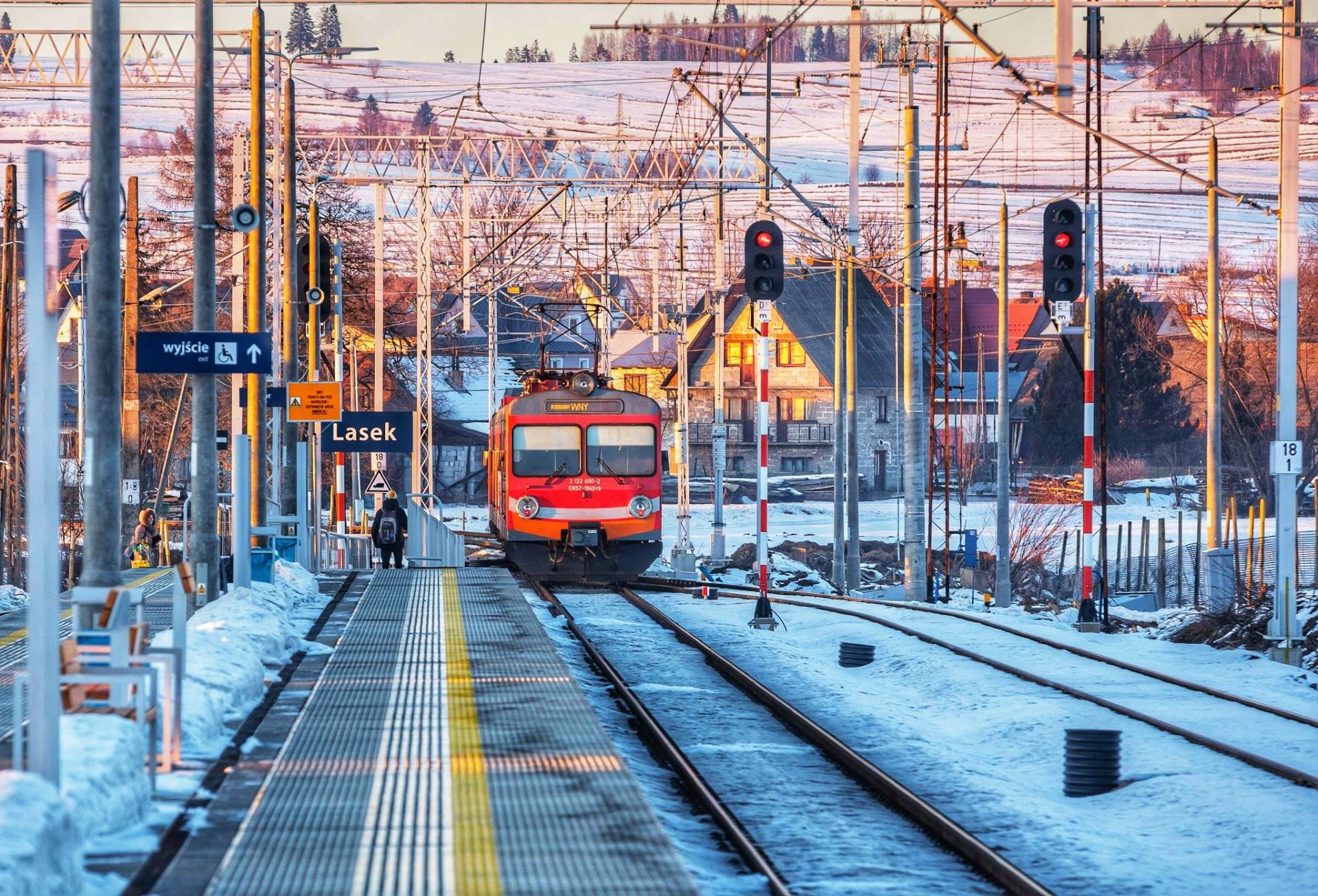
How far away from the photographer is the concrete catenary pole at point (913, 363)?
25266 millimetres

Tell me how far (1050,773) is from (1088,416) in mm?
10476

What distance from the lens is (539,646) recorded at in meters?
15.8

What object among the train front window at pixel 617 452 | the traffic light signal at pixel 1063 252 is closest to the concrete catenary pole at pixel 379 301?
the train front window at pixel 617 452

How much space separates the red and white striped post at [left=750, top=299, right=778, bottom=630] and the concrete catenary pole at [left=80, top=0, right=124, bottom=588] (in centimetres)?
977

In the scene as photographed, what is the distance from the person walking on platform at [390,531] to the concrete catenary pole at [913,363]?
9.52 m

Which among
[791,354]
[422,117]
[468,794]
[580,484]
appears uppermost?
[422,117]

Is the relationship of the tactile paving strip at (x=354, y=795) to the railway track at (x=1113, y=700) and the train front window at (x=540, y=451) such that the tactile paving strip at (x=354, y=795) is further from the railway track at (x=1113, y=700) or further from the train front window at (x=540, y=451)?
the train front window at (x=540, y=451)

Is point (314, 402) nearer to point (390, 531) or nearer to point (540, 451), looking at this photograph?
point (540, 451)

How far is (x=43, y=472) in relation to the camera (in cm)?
731

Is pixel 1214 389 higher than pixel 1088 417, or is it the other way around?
pixel 1214 389

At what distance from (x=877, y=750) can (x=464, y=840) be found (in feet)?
18.1

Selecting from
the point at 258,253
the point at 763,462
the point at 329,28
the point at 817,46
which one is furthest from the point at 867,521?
the point at 329,28

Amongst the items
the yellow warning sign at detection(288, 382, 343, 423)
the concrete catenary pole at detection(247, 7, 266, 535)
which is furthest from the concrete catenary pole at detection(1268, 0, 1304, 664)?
the yellow warning sign at detection(288, 382, 343, 423)

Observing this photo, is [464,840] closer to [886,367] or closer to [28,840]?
[28,840]
